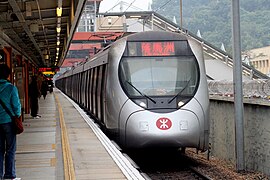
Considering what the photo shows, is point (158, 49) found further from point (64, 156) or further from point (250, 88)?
point (250, 88)

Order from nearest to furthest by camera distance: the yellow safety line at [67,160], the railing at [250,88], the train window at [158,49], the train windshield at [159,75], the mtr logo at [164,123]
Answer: the yellow safety line at [67,160]
the mtr logo at [164,123]
the train windshield at [159,75]
the train window at [158,49]
the railing at [250,88]

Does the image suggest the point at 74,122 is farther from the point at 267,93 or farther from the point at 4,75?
the point at 4,75

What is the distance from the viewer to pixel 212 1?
48.7m

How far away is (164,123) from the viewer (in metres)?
11.7

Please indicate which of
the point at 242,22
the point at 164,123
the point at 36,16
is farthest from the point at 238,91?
the point at 242,22

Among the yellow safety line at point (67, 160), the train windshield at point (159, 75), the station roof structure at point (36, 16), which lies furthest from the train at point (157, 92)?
the station roof structure at point (36, 16)

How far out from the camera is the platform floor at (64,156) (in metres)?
8.81

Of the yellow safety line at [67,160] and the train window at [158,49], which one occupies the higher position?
the train window at [158,49]

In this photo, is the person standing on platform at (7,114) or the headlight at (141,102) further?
the headlight at (141,102)

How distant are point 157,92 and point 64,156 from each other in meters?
2.86

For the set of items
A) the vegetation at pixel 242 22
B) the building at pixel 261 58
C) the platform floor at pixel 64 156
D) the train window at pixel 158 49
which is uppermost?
the vegetation at pixel 242 22

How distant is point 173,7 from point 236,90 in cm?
5437

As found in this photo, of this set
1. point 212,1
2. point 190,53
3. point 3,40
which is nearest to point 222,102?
point 190,53

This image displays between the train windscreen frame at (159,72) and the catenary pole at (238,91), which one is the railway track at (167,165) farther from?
the train windscreen frame at (159,72)
